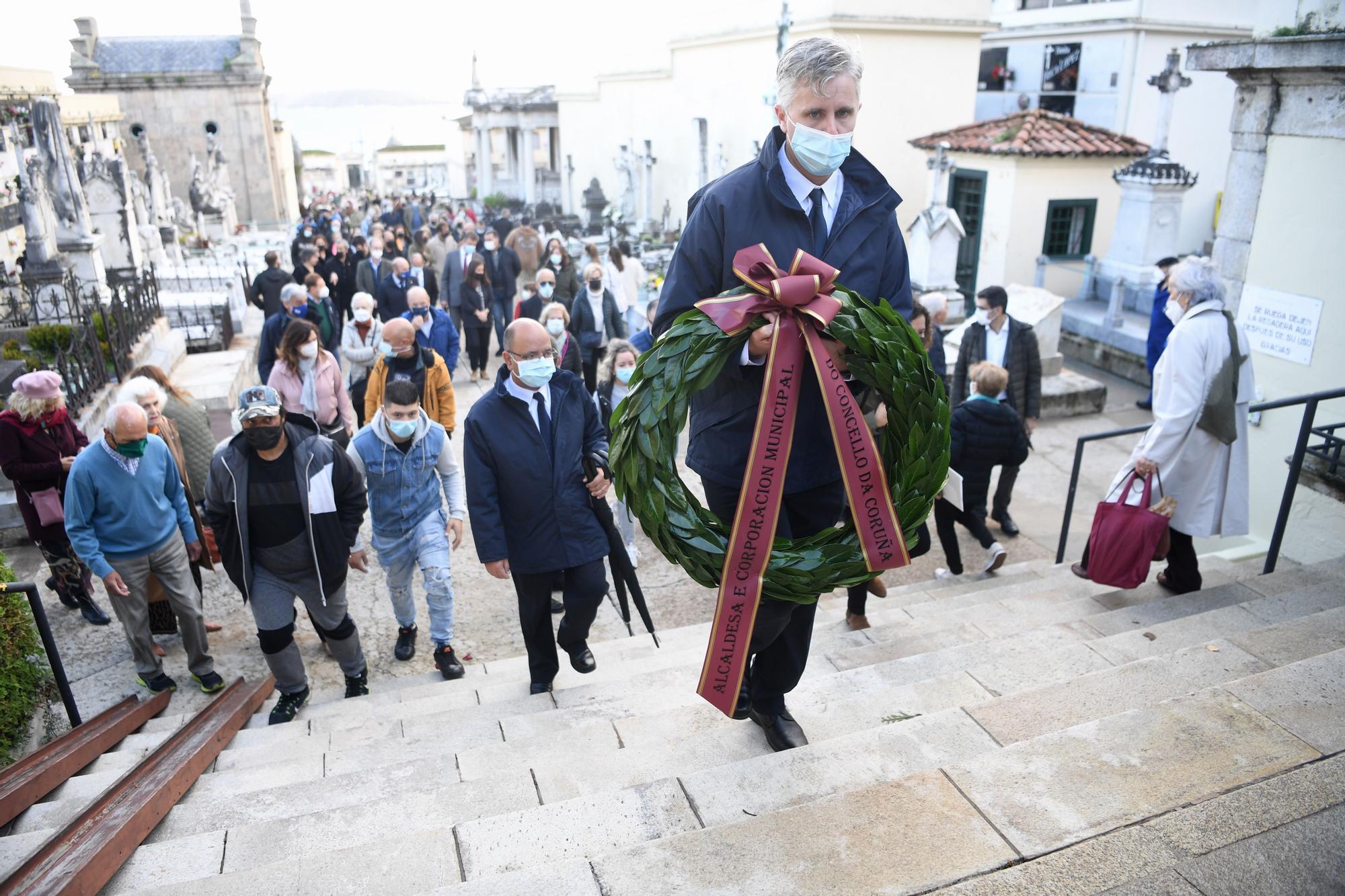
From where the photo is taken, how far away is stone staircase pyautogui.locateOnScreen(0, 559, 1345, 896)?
2307mm

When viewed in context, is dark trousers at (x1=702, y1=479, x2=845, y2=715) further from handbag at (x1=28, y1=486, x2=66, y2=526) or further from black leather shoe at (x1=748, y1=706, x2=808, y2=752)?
handbag at (x1=28, y1=486, x2=66, y2=526)

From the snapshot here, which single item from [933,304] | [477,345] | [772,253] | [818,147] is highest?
[818,147]

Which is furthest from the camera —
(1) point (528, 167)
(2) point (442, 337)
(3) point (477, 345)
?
(1) point (528, 167)

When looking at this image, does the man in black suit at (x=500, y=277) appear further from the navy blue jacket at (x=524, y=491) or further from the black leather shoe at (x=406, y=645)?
the navy blue jacket at (x=524, y=491)

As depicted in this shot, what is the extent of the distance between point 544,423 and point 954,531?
→ 3.35m

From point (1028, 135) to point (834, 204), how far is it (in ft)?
48.3

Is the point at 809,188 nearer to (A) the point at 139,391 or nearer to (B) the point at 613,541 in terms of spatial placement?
(B) the point at 613,541

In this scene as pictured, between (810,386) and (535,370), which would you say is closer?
(810,386)

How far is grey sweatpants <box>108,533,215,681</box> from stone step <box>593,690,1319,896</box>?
3.74m

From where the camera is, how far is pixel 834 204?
2797 millimetres

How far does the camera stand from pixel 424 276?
495 inches

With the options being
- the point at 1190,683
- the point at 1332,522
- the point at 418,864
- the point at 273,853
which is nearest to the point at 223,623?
the point at 273,853

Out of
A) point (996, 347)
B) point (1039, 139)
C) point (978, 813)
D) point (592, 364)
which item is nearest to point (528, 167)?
point (1039, 139)

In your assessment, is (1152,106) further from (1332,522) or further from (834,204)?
(834,204)
